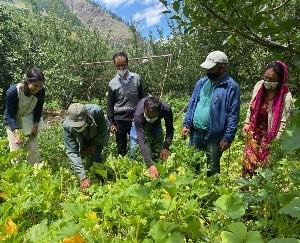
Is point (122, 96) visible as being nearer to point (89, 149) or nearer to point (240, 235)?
point (89, 149)

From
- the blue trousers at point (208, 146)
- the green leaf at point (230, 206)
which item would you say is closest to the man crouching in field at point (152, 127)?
the blue trousers at point (208, 146)

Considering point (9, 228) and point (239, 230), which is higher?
point (239, 230)

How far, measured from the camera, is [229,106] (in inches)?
176

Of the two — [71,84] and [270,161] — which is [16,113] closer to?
[270,161]

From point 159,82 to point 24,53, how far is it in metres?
5.42

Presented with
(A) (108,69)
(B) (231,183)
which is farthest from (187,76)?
(B) (231,183)

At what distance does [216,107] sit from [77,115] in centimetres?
151

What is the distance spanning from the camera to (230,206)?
211 centimetres

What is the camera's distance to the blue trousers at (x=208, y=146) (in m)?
4.67

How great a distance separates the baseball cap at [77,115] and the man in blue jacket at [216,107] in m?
1.14

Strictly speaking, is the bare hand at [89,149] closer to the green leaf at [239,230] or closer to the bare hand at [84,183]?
the bare hand at [84,183]

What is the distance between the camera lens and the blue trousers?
4672 mm

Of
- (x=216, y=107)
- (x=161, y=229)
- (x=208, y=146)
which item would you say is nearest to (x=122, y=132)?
(x=208, y=146)

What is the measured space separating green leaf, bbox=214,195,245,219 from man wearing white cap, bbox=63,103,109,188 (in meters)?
2.77
